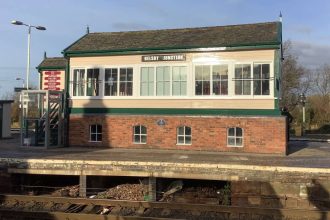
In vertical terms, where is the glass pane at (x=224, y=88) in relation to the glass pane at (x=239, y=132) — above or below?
above

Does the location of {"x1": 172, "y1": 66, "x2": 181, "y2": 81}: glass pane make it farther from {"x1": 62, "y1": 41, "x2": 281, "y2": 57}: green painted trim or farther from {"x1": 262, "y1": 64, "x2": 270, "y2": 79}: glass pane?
{"x1": 262, "y1": 64, "x2": 270, "y2": 79}: glass pane

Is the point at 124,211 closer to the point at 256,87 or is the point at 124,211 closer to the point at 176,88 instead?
the point at 176,88

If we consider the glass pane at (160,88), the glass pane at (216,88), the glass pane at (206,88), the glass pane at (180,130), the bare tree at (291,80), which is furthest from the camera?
the bare tree at (291,80)

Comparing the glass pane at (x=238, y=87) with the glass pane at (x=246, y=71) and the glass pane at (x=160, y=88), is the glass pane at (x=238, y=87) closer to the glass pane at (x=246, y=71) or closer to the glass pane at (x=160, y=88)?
the glass pane at (x=246, y=71)

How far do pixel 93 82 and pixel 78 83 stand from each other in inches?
30.6

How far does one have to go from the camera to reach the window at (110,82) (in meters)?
20.7

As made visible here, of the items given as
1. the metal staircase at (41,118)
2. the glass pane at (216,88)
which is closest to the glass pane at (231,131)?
the glass pane at (216,88)

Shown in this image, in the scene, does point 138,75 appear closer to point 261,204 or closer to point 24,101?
point 24,101

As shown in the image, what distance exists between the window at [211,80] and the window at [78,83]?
213 inches

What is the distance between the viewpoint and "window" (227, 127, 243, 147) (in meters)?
18.7

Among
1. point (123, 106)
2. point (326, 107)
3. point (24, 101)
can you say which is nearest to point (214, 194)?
point (123, 106)

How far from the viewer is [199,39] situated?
20219 mm

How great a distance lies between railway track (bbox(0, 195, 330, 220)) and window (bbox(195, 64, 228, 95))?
8.47 meters

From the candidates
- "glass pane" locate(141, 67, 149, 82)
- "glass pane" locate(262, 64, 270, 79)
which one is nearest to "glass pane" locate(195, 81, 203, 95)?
"glass pane" locate(141, 67, 149, 82)
